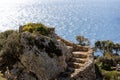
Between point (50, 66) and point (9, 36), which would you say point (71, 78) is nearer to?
point (50, 66)

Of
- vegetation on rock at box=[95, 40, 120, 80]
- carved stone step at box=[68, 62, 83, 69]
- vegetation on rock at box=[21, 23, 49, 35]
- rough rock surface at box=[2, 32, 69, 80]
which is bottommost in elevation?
vegetation on rock at box=[95, 40, 120, 80]

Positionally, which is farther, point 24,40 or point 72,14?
point 72,14

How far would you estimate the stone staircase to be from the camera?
77.5ft

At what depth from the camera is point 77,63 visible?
25938mm

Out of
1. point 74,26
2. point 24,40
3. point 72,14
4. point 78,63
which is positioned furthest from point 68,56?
point 72,14

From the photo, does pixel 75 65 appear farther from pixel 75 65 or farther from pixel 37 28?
pixel 37 28

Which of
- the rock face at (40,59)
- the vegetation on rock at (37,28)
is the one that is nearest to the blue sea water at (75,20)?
the vegetation on rock at (37,28)

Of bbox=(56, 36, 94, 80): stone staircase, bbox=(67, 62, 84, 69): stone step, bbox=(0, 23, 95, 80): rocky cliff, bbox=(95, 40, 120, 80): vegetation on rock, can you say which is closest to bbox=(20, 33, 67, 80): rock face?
bbox=(0, 23, 95, 80): rocky cliff

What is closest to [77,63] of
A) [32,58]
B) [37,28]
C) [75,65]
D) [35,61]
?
[75,65]

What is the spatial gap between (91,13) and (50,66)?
447 ft

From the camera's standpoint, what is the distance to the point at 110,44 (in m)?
62.2

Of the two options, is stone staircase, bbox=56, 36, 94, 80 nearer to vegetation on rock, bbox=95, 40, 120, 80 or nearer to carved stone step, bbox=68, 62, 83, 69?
carved stone step, bbox=68, 62, 83, 69

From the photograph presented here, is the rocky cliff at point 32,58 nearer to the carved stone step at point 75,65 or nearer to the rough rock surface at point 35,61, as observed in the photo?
the rough rock surface at point 35,61

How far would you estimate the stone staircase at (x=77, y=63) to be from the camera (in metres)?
23.6
